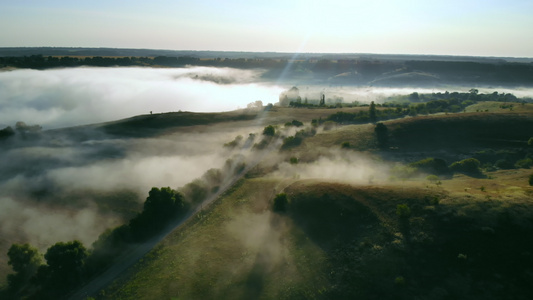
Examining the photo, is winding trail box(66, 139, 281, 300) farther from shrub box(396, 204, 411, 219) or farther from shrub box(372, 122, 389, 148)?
shrub box(372, 122, 389, 148)

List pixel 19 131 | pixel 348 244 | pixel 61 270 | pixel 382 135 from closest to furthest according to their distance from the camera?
1. pixel 348 244
2. pixel 61 270
3. pixel 382 135
4. pixel 19 131

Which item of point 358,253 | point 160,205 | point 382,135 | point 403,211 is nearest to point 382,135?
point 382,135

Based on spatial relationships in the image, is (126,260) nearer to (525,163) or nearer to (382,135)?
(382,135)

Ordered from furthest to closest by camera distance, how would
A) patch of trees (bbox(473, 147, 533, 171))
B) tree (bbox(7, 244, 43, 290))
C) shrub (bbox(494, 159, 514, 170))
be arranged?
shrub (bbox(494, 159, 514, 170)) → patch of trees (bbox(473, 147, 533, 171)) → tree (bbox(7, 244, 43, 290))

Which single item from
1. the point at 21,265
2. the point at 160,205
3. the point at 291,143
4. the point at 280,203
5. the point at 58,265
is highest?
the point at 291,143

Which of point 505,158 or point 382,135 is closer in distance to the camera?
point 505,158

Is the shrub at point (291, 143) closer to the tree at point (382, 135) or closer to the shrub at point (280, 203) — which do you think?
the tree at point (382, 135)

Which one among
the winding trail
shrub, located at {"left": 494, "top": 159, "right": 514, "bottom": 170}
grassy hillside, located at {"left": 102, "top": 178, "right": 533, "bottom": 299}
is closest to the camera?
grassy hillside, located at {"left": 102, "top": 178, "right": 533, "bottom": 299}

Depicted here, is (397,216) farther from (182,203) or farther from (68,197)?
(68,197)

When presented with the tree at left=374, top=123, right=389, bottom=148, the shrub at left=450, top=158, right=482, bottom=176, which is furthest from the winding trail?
the shrub at left=450, top=158, right=482, bottom=176
